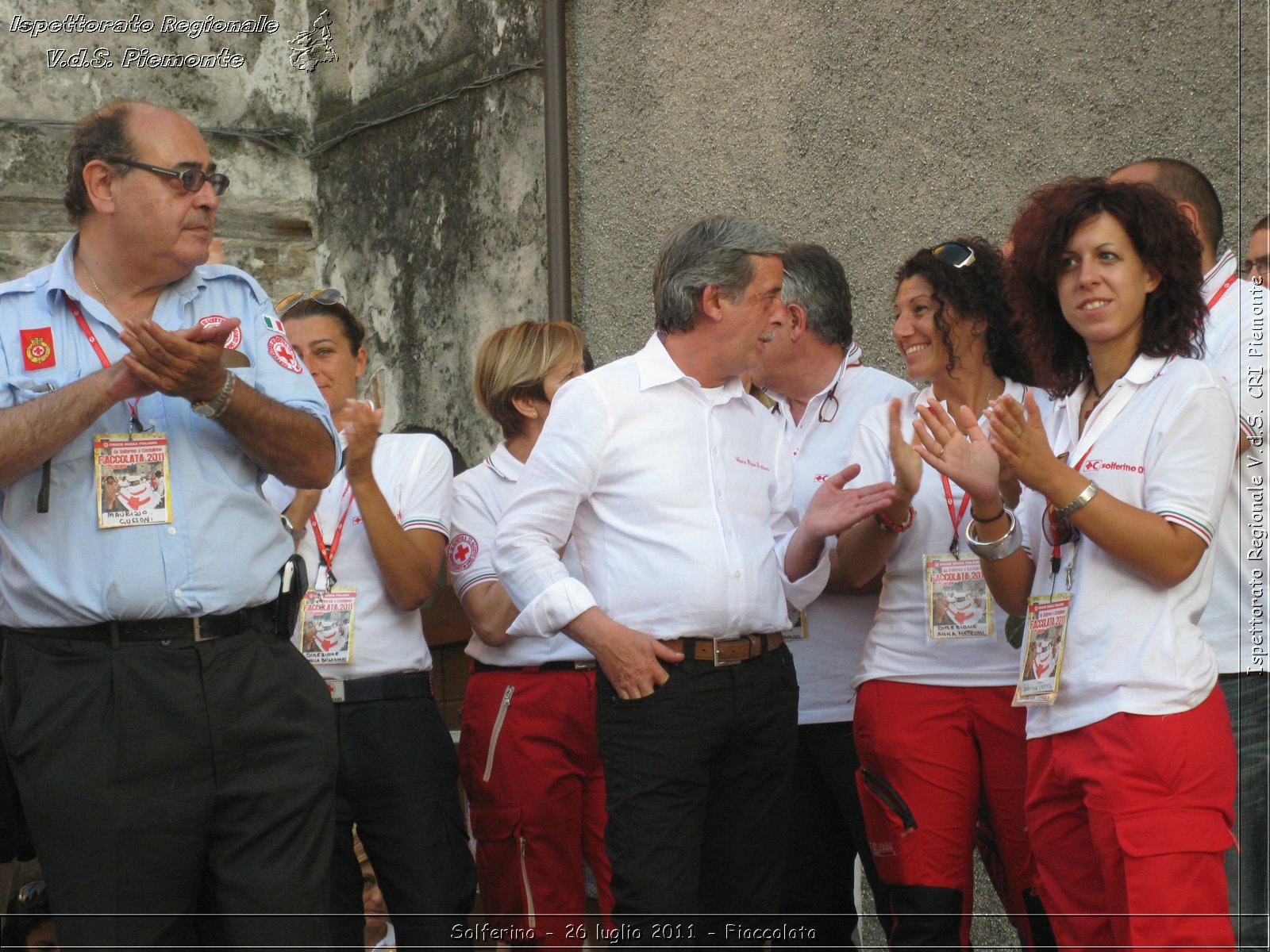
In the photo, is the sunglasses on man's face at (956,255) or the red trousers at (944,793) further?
Result: the sunglasses on man's face at (956,255)

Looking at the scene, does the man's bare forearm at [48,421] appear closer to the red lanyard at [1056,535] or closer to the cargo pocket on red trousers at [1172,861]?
the red lanyard at [1056,535]

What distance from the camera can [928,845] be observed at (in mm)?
3369

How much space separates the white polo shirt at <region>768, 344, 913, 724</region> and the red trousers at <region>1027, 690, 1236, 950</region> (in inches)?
41.9

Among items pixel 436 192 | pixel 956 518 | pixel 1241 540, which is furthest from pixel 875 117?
pixel 436 192

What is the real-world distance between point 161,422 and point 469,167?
397cm

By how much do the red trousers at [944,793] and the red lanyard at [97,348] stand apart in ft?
6.62

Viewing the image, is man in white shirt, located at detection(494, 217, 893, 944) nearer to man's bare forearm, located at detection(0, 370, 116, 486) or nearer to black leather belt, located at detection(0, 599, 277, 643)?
black leather belt, located at detection(0, 599, 277, 643)

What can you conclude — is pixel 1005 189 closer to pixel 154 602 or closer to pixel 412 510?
pixel 412 510

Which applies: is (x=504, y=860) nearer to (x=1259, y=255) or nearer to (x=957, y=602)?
(x=957, y=602)

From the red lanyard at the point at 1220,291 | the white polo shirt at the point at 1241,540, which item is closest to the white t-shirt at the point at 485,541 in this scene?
the white polo shirt at the point at 1241,540

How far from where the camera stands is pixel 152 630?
8.70ft

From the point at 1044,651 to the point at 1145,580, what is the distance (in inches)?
10.5

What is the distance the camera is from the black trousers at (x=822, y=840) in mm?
3842

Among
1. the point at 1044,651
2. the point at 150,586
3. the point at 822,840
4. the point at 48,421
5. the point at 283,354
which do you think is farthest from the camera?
the point at 822,840
